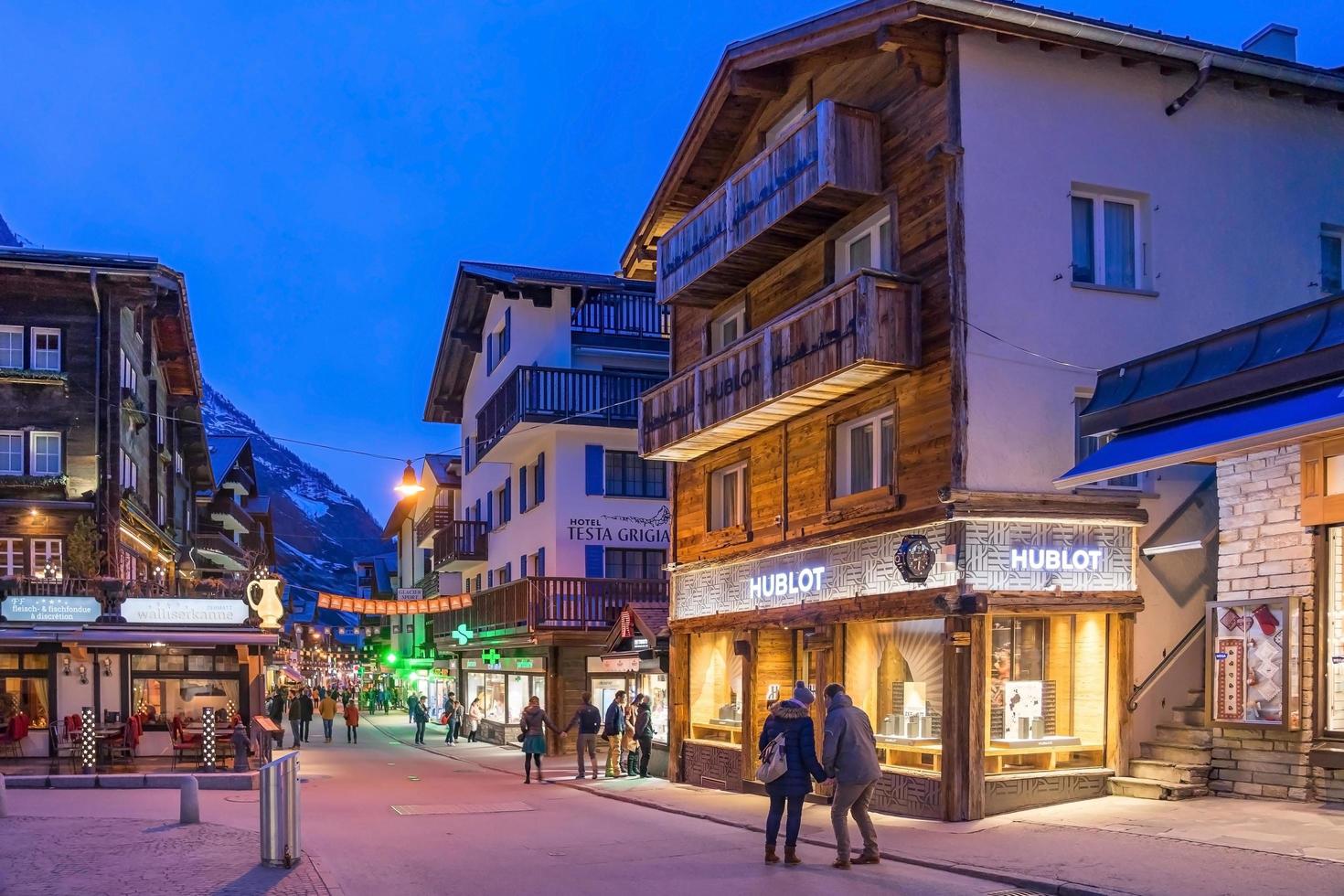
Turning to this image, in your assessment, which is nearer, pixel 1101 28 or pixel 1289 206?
pixel 1101 28

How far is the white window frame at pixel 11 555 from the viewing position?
115 ft

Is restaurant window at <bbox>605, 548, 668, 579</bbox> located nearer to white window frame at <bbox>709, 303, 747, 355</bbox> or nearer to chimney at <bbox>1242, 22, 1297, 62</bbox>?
white window frame at <bbox>709, 303, 747, 355</bbox>

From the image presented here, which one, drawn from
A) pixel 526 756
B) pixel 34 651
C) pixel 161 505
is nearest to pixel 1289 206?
pixel 526 756

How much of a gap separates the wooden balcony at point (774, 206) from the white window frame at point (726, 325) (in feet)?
1.15

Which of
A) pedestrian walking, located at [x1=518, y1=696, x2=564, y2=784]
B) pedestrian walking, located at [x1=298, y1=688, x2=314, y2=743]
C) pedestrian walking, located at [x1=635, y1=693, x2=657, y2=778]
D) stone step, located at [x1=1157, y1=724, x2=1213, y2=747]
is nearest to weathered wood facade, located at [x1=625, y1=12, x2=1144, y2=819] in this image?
stone step, located at [x1=1157, y1=724, x2=1213, y2=747]

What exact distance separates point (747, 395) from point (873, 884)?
34.3 feet

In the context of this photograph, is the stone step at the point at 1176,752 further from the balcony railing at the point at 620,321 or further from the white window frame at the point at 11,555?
the white window frame at the point at 11,555

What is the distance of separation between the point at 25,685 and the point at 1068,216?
27.8m

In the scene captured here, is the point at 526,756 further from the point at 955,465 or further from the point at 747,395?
the point at 955,465

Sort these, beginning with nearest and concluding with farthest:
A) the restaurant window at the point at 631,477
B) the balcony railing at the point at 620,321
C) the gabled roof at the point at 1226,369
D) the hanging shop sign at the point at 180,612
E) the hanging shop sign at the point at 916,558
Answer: the gabled roof at the point at 1226,369 → the hanging shop sign at the point at 916,558 → the hanging shop sign at the point at 180,612 → the restaurant window at the point at 631,477 → the balcony railing at the point at 620,321

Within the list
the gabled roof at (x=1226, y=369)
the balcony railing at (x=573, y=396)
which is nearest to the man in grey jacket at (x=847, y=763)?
the gabled roof at (x=1226, y=369)

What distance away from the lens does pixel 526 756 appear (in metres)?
26.9

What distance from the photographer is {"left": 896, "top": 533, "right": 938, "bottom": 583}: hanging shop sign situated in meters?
17.3

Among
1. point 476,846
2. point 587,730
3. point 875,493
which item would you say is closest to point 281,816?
point 476,846
